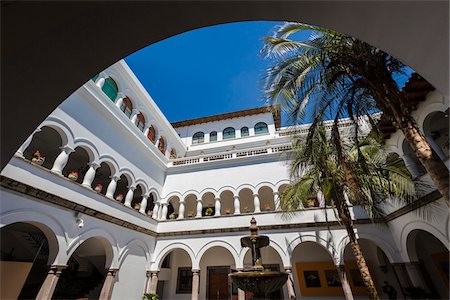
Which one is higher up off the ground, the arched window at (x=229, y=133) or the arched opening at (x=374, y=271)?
the arched window at (x=229, y=133)

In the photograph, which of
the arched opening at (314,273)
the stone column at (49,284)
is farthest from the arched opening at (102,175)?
the arched opening at (314,273)

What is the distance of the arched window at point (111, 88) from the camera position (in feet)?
38.8

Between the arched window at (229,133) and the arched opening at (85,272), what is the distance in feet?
42.6

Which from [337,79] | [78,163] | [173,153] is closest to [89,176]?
[78,163]

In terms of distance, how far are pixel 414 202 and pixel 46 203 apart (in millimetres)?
13315

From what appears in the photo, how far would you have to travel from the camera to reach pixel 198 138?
21.5 metres

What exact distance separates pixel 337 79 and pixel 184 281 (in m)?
14.9

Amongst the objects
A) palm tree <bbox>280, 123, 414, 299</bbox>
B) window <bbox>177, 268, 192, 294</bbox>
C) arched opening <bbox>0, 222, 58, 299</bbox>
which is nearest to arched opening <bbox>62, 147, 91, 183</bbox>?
arched opening <bbox>0, 222, 58, 299</bbox>

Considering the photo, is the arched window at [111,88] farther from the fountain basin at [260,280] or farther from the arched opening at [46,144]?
the fountain basin at [260,280]

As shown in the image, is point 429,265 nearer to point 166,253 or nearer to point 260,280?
point 260,280

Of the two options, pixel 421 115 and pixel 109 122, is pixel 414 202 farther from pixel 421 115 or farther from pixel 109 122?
pixel 109 122

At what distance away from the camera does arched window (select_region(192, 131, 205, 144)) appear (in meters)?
21.2

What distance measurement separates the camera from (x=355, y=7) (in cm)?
166

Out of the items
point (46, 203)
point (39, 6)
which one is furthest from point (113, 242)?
point (39, 6)
